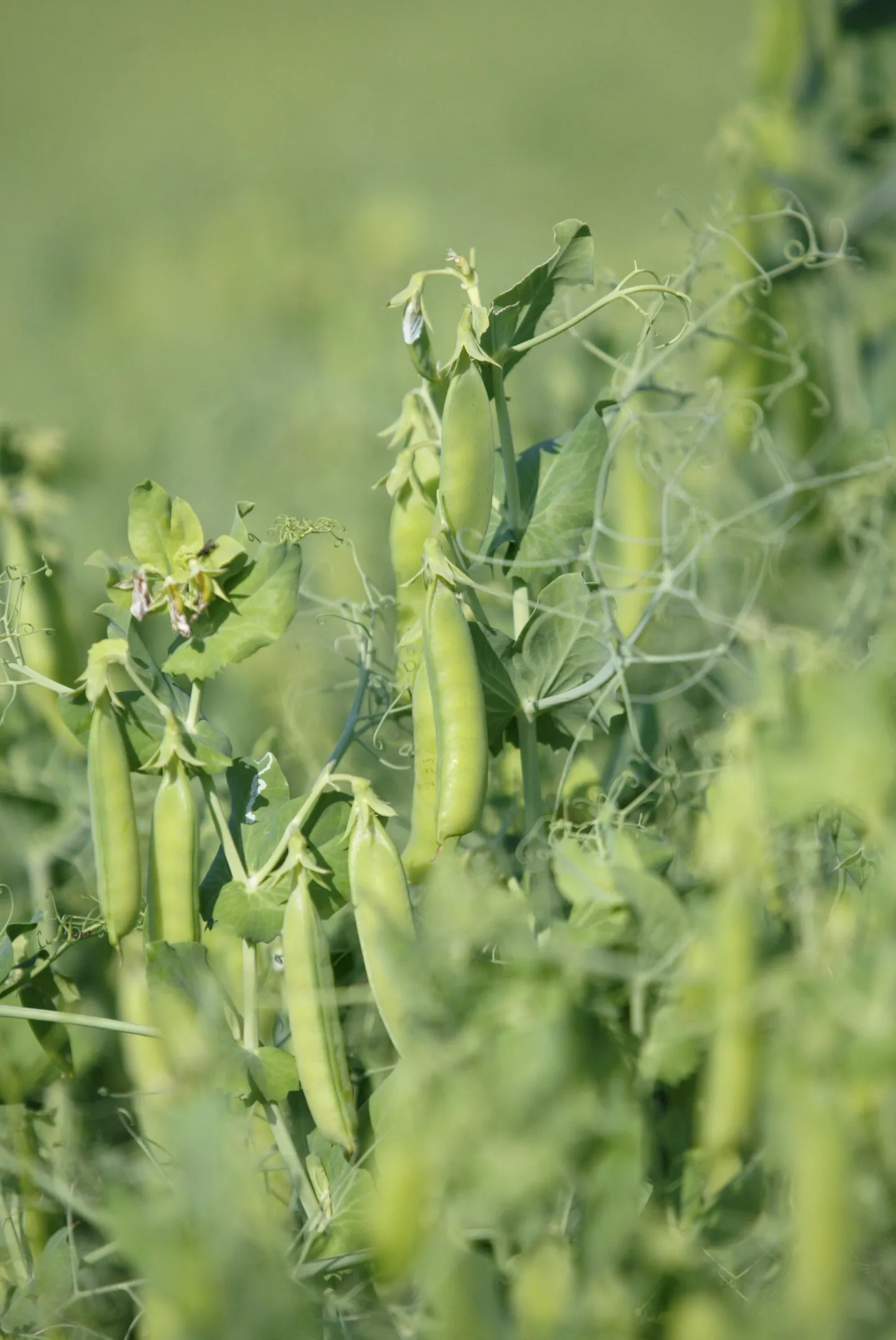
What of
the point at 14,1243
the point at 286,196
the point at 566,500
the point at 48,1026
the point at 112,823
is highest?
the point at 286,196

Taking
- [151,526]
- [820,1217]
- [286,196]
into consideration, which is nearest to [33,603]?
[151,526]

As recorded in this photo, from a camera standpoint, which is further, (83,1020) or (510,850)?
(510,850)

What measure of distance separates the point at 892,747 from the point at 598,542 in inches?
20.0

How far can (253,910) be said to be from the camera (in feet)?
2.00

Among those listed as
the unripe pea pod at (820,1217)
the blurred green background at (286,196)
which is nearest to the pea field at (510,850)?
the unripe pea pod at (820,1217)

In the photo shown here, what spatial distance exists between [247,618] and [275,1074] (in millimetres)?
211

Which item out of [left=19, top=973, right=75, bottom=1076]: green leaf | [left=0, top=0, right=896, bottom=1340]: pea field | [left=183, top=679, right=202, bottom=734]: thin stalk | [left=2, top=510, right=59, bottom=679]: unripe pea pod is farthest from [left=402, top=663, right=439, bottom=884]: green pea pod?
[left=2, top=510, right=59, bottom=679]: unripe pea pod

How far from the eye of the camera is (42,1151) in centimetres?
74

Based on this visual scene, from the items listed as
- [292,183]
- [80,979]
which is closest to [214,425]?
[80,979]

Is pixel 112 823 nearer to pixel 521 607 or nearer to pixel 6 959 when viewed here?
pixel 6 959

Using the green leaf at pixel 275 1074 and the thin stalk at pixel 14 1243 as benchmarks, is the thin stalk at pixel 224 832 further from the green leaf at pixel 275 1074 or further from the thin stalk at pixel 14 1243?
the thin stalk at pixel 14 1243

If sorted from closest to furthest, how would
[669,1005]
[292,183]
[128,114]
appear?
1. [669,1005]
2. [292,183]
3. [128,114]

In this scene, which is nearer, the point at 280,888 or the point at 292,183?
the point at 280,888

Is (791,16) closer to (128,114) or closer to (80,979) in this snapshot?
(80,979)
